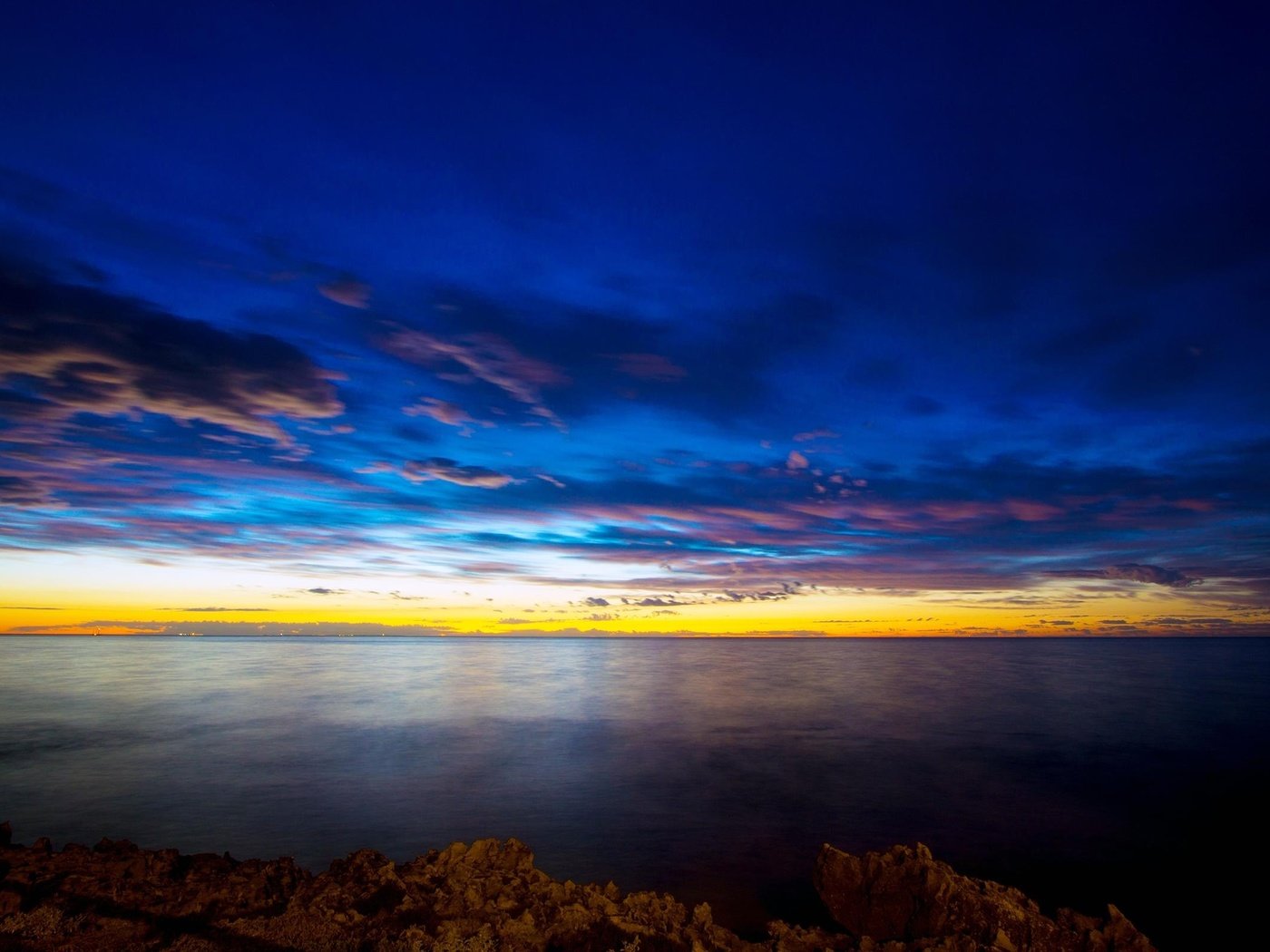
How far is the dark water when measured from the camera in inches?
545

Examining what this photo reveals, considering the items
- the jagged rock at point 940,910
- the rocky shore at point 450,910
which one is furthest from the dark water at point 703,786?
the rocky shore at point 450,910

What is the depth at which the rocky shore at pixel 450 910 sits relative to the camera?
288 inches

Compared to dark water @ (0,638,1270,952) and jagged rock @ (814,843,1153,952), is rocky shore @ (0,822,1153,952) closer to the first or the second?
jagged rock @ (814,843,1153,952)

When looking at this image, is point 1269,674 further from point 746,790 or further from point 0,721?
point 0,721

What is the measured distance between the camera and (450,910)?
8.05 metres

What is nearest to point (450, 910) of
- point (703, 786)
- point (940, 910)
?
point (940, 910)

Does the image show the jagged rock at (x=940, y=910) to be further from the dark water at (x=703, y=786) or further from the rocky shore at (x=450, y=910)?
the dark water at (x=703, y=786)

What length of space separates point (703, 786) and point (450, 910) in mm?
13655

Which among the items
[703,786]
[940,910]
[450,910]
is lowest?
[703,786]

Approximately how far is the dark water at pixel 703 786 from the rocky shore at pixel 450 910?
2.54 metres

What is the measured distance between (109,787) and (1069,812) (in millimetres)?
27338

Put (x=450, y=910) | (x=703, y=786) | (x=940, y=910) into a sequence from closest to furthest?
(x=450, y=910), (x=940, y=910), (x=703, y=786)

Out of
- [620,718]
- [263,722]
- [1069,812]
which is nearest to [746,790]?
[1069,812]

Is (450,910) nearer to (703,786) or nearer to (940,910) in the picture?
(940,910)
